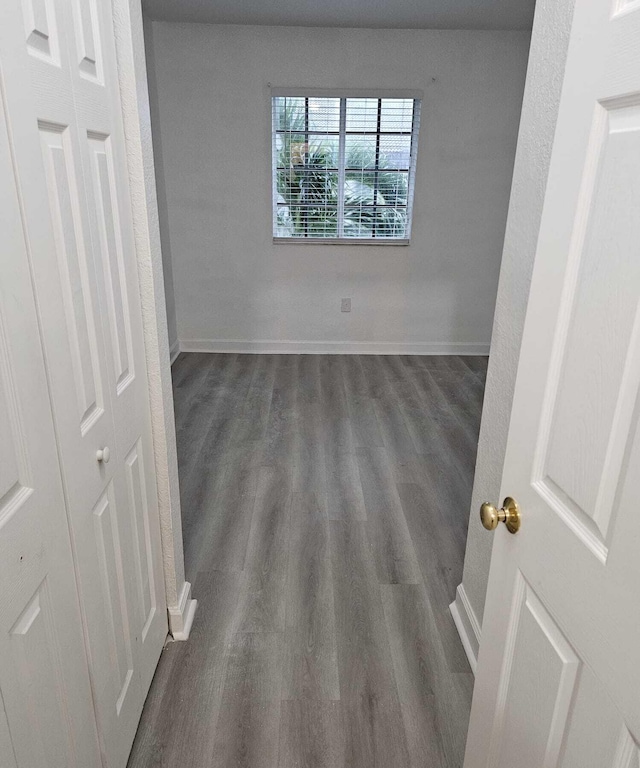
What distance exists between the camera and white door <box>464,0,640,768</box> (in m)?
0.65

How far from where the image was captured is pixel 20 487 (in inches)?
34.1

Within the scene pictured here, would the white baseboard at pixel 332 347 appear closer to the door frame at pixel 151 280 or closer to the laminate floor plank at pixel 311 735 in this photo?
the door frame at pixel 151 280

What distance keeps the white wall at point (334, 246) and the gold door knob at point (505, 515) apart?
12.4ft

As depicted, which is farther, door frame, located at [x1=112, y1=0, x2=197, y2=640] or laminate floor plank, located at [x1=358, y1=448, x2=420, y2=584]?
laminate floor plank, located at [x1=358, y1=448, x2=420, y2=584]

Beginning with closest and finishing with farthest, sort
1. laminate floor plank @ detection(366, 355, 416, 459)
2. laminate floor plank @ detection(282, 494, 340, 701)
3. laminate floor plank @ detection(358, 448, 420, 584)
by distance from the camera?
laminate floor plank @ detection(282, 494, 340, 701), laminate floor plank @ detection(358, 448, 420, 584), laminate floor plank @ detection(366, 355, 416, 459)

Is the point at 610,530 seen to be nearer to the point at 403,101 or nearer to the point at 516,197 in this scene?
the point at 516,197

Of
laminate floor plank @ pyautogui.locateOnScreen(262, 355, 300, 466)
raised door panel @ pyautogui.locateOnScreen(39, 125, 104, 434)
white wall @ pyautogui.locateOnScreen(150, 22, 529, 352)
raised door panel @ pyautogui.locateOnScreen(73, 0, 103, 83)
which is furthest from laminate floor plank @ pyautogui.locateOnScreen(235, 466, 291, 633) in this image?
white wall @ pyautogui.locateOnScreen(150, 22, 529, 352)

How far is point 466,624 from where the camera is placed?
185cm

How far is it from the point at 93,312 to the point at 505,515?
89 centimetres

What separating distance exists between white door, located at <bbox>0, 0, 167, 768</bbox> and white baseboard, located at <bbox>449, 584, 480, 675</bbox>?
3.29 feet

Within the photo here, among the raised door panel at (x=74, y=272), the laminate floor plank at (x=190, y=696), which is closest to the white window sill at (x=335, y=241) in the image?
the laminate floor plank at (x=190, y=696)

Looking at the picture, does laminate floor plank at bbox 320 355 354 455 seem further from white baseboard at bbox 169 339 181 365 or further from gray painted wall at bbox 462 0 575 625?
gray painted wall at bbox 462 0 575 625

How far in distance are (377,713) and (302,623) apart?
0.42 metres

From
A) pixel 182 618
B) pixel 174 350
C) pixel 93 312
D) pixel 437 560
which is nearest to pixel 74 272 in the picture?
pixel 93 312
